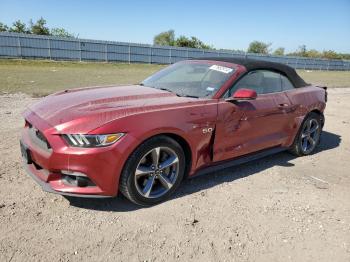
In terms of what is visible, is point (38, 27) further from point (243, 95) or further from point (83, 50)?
point (243, 95)

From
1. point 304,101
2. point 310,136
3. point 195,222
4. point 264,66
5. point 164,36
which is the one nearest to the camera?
point 195,222

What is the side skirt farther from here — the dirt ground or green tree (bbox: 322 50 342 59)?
green tree (bbox: 322 50 342 59)

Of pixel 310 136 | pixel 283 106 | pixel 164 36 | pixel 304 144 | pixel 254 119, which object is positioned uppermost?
pixel 164 36

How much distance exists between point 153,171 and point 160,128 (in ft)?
1.60

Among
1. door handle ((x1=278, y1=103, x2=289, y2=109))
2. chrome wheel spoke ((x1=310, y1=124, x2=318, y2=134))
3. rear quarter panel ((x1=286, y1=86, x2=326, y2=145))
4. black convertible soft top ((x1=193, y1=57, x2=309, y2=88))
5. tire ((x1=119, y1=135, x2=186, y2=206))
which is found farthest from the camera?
chrome wheel spoke ((x1=310, y1=124, x2=318, y2=134))

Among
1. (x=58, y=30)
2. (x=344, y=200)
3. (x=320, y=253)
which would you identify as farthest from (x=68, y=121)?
(x=58, y=30)

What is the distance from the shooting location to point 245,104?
4418 mm

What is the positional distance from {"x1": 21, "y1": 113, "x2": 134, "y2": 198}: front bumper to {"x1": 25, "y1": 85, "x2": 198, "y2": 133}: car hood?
0.17m

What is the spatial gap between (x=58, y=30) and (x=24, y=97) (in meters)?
57.7

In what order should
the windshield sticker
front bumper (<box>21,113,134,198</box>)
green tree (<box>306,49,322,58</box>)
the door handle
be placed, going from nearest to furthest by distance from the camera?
front bumper (<box>21,113,134,198</box>) → the windshield sticker → the door handle → green tree (<box>306,49,322,58</box>)

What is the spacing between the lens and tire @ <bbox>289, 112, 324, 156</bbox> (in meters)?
5.66

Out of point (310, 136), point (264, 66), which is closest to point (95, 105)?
point (264, 66)

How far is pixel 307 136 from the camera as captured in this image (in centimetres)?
586

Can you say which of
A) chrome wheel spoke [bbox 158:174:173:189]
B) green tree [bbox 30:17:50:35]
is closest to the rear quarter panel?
chrome wheel spoke [bbox 158:174:173:189]
